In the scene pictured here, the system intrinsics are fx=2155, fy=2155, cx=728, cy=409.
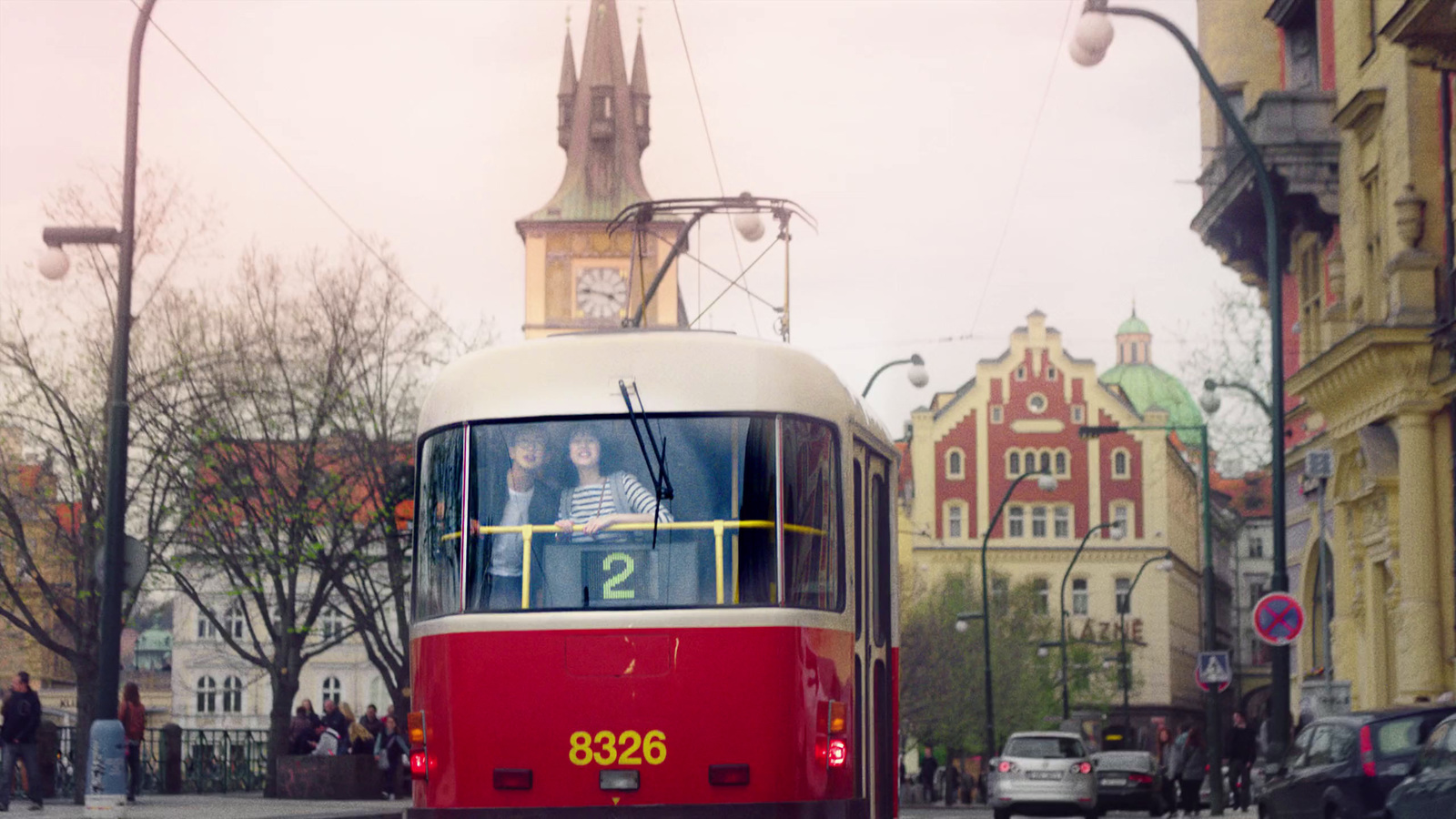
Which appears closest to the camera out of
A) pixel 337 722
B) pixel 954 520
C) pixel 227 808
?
pixel 227 808

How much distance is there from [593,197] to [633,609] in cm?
8757

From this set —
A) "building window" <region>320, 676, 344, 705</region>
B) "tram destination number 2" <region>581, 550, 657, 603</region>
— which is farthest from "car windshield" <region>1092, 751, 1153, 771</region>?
"building window" <region>320, 676, 344, 705</region>

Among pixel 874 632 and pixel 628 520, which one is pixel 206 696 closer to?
pixel 874 632

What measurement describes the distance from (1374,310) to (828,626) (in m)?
21.4

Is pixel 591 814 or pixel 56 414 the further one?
pixel 56 414

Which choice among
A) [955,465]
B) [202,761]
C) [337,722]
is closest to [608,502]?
[337,722]

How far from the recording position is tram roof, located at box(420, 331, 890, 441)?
458 inches

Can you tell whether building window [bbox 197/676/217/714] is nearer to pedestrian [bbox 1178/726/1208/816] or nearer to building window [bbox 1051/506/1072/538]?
building window [bbox 1051/506/1072/538]

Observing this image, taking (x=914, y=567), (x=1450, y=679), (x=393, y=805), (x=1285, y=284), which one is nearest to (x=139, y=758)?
(x=393, y=805)

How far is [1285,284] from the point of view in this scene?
39750mm

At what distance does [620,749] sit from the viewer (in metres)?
11.2

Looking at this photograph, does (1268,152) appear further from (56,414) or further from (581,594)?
(581,594)

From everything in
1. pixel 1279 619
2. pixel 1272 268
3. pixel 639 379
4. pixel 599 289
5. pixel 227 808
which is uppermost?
pixel 599 289

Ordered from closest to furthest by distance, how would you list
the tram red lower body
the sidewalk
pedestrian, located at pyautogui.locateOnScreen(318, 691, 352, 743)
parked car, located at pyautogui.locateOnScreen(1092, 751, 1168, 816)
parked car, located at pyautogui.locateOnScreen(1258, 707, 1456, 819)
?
the tram red lower body
parked car, located at pyautogui.locateOnScreen(1258, 707, 1456, 819)
the sidewalk
pedestrian, located at pyautogui.locateOnScreen(318, 691, 352, 743)
parked car, located at pyautogui.locateOnScreen(1092, 751, 1168, 816)
